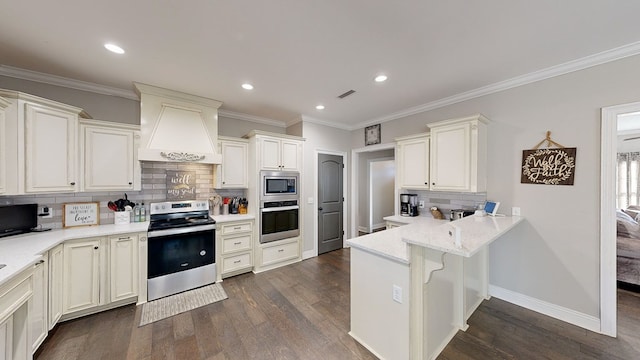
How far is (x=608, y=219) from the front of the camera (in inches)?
81.4

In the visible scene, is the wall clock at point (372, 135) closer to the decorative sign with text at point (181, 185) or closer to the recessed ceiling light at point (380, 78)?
the recessed ceiling light at point (380, 78)

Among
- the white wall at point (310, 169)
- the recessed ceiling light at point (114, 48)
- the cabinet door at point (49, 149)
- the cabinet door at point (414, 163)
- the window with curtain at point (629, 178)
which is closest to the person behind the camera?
the recessed ceiling light at point (114, 48)

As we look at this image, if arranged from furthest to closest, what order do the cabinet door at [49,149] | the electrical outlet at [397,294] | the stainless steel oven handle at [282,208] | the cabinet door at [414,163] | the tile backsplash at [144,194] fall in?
1. the stainless steel oven handle at [282,208]
2. the cabinet door at [414,163]
3. the tile backsplash at [144,194]
4. the cabinet door at [49,149]
5. the electrical outlet at [397,294]

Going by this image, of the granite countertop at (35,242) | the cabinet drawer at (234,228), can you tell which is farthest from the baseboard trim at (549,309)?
the granite countertop at (35,242)

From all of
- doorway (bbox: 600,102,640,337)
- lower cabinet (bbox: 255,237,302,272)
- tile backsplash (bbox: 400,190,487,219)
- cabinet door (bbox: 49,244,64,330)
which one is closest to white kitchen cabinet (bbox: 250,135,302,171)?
lower cabinet (bbox: 255,237,302,272)

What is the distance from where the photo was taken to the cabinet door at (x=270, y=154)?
141 inches

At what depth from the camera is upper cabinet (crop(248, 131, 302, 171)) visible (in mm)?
3574

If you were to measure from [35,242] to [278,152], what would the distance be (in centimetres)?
280

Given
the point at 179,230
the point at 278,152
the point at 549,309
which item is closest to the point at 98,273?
the point at 179,230

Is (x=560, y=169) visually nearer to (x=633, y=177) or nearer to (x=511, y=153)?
(x=511, y=153)

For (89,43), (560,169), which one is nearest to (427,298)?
(560,169)

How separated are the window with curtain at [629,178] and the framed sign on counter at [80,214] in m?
10.0

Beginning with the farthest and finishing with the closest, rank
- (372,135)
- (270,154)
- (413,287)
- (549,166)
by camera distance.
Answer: (372,135) < (270,154) < (549,166) < (413,287)

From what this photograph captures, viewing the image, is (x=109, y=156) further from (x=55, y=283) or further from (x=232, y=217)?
(x=232, y=217)
